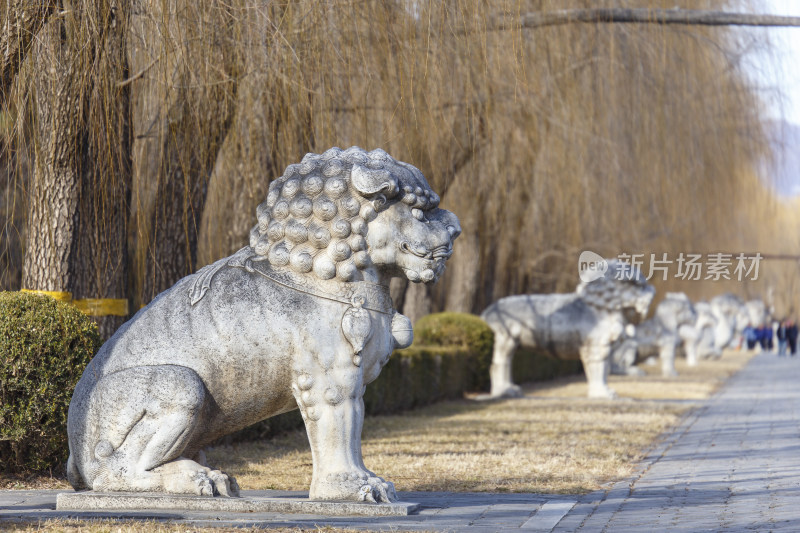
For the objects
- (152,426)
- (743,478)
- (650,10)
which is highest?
(650,10)

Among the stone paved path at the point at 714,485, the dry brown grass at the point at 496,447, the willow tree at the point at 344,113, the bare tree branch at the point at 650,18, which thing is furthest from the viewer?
the bare tree branch at the point at 650,18

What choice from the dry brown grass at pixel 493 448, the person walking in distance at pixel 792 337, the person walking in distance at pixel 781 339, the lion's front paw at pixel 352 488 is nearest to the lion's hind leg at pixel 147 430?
the lion's front paw at pixel 352 488

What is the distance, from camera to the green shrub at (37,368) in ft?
21.1

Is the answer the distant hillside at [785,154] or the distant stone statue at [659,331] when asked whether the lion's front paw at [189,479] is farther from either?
the distant stone statue at [659,331]

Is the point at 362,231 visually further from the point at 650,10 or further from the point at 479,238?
the point at 479,238

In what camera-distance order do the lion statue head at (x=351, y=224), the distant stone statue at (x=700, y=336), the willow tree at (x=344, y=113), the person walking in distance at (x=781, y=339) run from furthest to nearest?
the person walking in distance at (x=781, y=339) → the distant stone statue at (x=700, y=336) → the willow tree at (x=344, y=113) → the lion statue head at (x=351, y=224)

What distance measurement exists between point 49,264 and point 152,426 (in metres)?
2.67

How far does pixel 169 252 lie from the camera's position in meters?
8.67

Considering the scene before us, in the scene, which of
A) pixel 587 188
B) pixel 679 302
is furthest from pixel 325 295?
pixel 679 302

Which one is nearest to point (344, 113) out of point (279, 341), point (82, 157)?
point (82, 157)

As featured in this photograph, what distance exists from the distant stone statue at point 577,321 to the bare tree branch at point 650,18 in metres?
6.26

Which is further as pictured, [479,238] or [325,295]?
[479,238]

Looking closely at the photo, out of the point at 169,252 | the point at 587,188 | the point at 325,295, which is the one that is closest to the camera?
the point at 325,295

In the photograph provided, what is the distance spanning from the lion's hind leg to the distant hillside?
1064 centimetres
